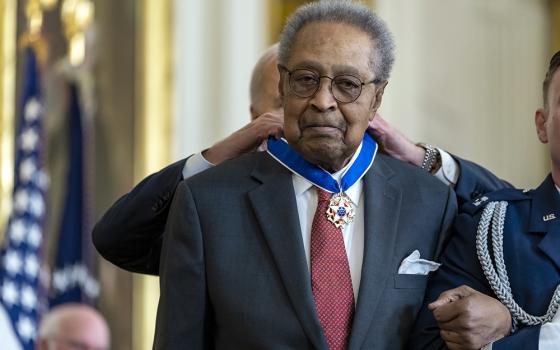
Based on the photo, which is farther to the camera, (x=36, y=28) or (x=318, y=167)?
→ (x=36, y=28)

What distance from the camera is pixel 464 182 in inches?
125

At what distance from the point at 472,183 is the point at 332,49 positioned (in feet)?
2.06

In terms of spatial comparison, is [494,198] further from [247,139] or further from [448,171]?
[247,139]

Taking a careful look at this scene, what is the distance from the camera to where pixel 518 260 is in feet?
9.20

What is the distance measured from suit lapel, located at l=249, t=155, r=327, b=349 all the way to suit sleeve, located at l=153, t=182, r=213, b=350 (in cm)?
15

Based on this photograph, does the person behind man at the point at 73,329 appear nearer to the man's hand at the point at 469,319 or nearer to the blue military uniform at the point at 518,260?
the blue military uniform at the point at 518,260

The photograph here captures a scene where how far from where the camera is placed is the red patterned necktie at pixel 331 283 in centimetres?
271

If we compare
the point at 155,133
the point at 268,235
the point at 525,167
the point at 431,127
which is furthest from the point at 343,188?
the point at 525,167

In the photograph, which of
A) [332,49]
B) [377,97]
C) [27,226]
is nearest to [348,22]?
[332,49]

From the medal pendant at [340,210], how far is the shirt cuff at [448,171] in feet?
1.44

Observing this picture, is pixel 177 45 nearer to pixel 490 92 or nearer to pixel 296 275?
pixel 490 92

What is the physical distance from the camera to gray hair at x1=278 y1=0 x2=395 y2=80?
2.82 metres

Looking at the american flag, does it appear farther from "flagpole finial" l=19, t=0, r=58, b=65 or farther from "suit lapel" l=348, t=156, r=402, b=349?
"suit lapel" l=348, t=156, r=402, b=349

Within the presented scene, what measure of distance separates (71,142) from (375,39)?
3.27 metres
